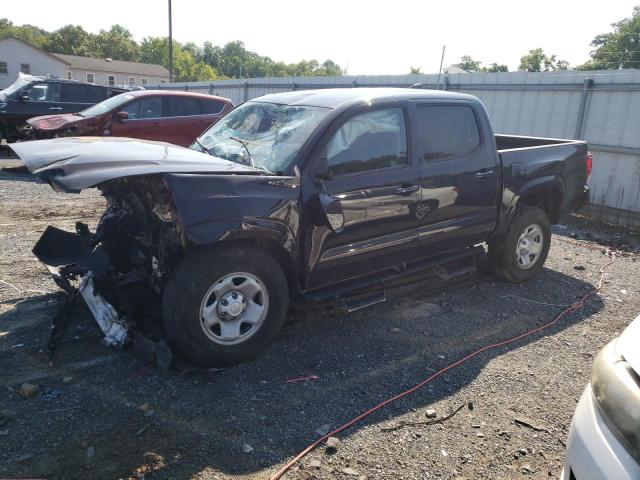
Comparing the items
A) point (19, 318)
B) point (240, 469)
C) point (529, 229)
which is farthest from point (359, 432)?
point (529, 229)

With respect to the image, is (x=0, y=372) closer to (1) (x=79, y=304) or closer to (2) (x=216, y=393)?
(1) (x=79, y=304)

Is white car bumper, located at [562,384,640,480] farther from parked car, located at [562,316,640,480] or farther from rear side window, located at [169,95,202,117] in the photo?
rear side window, located at [169,95,202,117]

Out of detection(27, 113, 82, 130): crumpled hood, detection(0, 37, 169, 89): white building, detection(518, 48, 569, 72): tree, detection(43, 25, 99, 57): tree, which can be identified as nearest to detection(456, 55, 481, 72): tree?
detection(518, 48, 569, 72): tree

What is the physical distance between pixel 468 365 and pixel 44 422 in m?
2.91

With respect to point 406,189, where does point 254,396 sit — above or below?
below

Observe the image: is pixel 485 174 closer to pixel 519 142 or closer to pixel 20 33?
pixel 519 142

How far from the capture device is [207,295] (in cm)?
340

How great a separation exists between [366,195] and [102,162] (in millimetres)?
1945

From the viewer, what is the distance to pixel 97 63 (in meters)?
59.7

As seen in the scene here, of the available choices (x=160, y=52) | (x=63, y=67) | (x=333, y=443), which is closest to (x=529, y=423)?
(x=333, y=443)

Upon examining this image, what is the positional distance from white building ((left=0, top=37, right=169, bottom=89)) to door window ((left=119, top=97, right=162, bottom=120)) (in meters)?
46.0

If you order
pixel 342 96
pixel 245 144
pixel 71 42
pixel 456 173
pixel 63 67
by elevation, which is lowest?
pixel 456 173

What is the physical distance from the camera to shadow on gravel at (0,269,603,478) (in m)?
2.75

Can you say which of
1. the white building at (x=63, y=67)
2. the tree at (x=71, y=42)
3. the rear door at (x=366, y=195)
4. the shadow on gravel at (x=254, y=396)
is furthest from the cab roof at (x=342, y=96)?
the tree at (x=71, y=42)
